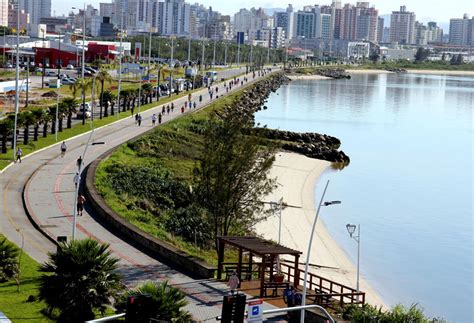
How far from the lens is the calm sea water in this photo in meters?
41.6

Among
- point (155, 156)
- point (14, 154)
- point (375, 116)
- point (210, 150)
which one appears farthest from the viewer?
point (375, 116)

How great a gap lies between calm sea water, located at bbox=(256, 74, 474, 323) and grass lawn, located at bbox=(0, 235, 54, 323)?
1619cm

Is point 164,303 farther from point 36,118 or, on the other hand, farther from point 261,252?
point 36,118

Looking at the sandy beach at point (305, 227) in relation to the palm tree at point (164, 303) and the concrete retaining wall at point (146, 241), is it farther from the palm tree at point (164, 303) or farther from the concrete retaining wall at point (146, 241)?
the palm tree at point (164, 303)

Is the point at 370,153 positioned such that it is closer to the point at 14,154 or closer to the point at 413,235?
the point at 413,235

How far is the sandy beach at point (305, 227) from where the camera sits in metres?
39.7

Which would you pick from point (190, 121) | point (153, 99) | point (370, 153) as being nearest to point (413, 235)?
point (190, 121)

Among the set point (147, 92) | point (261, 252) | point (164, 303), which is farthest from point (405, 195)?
point (164, 303)

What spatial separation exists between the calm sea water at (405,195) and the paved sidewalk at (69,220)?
11.9 m

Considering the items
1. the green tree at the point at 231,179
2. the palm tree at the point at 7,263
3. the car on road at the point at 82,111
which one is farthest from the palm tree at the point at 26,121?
the palm tree at the point at 7,263

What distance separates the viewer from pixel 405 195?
6444cm

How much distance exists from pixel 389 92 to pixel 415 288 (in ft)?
504

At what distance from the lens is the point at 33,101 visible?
267ft

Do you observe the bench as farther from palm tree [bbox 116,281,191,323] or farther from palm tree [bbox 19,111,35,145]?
palm tree [bbox 19,111,35,145]
